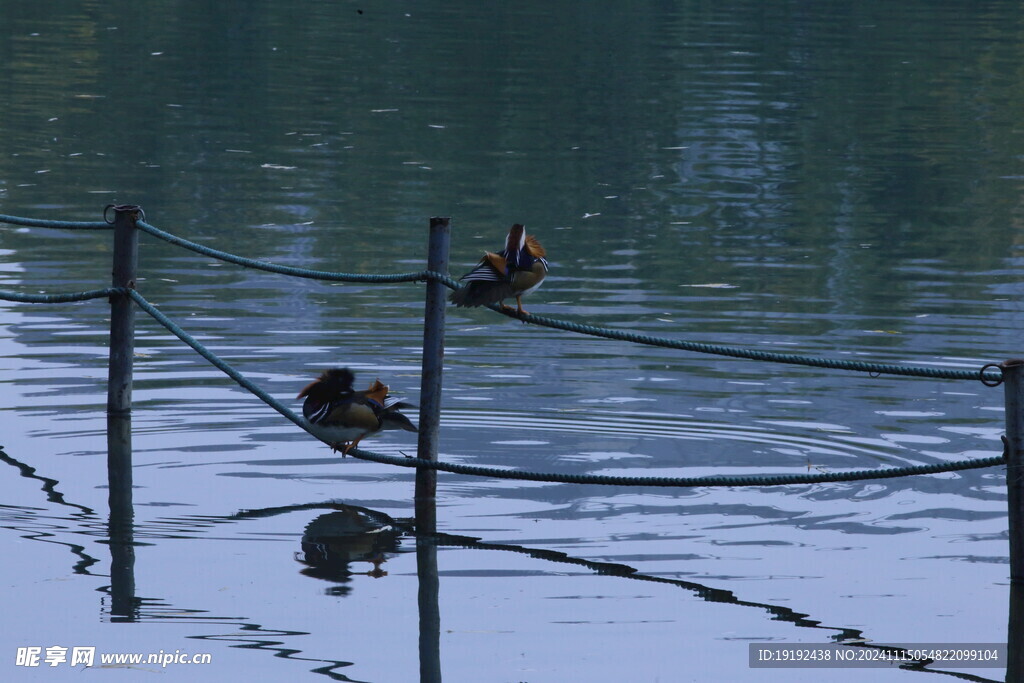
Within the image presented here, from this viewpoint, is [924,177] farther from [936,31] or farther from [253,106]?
[936,31]

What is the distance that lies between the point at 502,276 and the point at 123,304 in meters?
2.85

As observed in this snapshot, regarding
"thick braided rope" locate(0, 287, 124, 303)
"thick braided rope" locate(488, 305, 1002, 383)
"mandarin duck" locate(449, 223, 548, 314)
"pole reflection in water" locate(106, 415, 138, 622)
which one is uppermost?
"mandarin duck" locate(449, 223, 548, 314)

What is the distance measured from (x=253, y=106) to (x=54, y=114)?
11.7 ft

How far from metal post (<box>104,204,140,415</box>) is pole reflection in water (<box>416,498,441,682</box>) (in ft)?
7.65

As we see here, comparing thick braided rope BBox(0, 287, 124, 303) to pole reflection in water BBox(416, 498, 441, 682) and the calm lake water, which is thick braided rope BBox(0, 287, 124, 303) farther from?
pole reflection in water BBox(416, 498, 441, 682)

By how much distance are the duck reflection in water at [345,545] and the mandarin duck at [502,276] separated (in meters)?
1.24

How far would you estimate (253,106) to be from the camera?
27.0 meters

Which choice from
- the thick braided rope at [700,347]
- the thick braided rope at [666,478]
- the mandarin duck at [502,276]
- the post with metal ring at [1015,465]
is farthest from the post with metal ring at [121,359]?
the post with metal ring at [1015,465]

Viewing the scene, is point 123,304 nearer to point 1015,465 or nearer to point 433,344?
point 433,344

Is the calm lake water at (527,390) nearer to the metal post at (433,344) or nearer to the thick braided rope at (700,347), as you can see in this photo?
the metal post at (433,344)

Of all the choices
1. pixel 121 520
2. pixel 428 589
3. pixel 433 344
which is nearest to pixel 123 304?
pixel 121 520

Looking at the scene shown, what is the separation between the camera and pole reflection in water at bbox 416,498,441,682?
19.4ft

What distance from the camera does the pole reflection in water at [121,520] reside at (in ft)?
21.0

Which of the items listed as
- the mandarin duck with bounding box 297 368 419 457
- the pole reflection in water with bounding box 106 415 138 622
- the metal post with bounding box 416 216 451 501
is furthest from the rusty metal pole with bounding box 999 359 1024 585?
the pole reflection in water with bounding box 106 415 138 622
